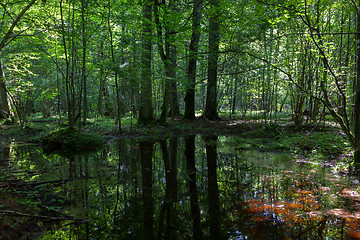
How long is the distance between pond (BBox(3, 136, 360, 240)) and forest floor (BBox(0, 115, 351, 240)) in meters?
0.25

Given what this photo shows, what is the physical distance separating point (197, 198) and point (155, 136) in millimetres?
8096

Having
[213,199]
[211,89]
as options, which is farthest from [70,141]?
[211,89]

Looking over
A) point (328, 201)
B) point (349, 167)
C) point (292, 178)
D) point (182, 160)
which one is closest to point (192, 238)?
point (328, 201)

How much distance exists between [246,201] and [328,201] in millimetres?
1399

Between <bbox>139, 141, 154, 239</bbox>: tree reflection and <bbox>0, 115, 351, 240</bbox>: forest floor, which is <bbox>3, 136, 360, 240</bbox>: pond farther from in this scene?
<bbox>0, 115, 351, 240</bbox>: forest floor

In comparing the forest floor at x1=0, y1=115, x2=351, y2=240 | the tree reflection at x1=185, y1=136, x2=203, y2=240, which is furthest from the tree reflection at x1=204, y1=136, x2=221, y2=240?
the forest floor at x1=0, y1=115, x2=351, y2=240

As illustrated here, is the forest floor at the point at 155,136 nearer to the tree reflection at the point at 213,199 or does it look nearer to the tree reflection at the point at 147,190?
the tree reflection at the point at 147,190

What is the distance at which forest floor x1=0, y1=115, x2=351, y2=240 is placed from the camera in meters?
2.86

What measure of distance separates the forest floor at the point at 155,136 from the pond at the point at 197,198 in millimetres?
253

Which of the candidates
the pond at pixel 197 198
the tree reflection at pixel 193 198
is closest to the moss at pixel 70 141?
the pond at pixel 197 198

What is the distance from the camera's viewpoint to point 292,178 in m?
4.98

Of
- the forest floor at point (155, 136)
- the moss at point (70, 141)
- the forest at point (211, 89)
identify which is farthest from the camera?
the moss at point (70, 141)

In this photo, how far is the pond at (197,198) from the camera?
113 inches

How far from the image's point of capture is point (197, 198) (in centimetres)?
388
